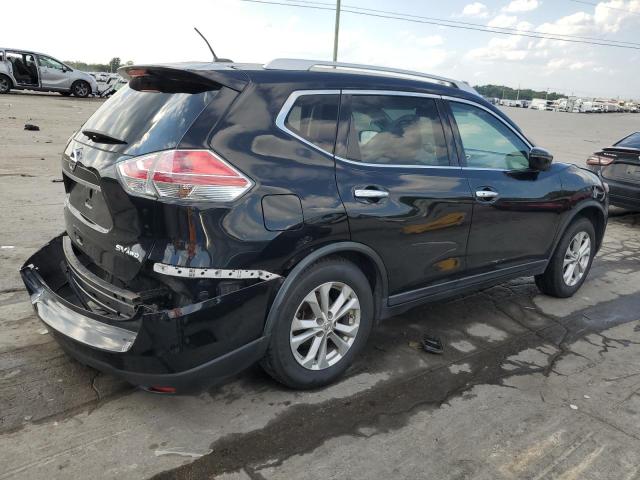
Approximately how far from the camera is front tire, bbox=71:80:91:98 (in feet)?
80.8

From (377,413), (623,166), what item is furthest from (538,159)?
(623,166)

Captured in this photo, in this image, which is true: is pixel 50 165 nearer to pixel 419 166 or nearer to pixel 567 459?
pixel 419 166

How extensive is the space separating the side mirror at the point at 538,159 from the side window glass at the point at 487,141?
92 mm

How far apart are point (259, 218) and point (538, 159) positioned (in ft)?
8.40

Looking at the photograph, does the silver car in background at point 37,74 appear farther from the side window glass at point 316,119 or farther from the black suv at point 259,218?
the side window glass at point 316,119

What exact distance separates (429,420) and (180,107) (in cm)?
215

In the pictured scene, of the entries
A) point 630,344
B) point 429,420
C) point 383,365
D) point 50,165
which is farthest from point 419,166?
point 50,165

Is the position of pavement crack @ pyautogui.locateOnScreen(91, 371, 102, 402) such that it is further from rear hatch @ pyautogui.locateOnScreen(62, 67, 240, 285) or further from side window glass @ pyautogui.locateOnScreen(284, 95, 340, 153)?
side window glass @ pyautogui.locateOnScreen(284, 95, 340, 153)

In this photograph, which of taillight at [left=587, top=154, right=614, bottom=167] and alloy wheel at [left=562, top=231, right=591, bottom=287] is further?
taillight at [left=587, top=154, right=614, bottom=167]

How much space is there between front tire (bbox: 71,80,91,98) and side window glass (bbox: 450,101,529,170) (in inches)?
962

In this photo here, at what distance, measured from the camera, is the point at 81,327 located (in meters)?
2.82

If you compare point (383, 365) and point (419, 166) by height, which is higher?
point (419, 166)

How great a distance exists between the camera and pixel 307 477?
8.45 ft

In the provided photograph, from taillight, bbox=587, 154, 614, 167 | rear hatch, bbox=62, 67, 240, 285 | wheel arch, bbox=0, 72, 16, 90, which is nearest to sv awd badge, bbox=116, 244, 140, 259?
rear hatch, bbox=62, 67, 240, 285
